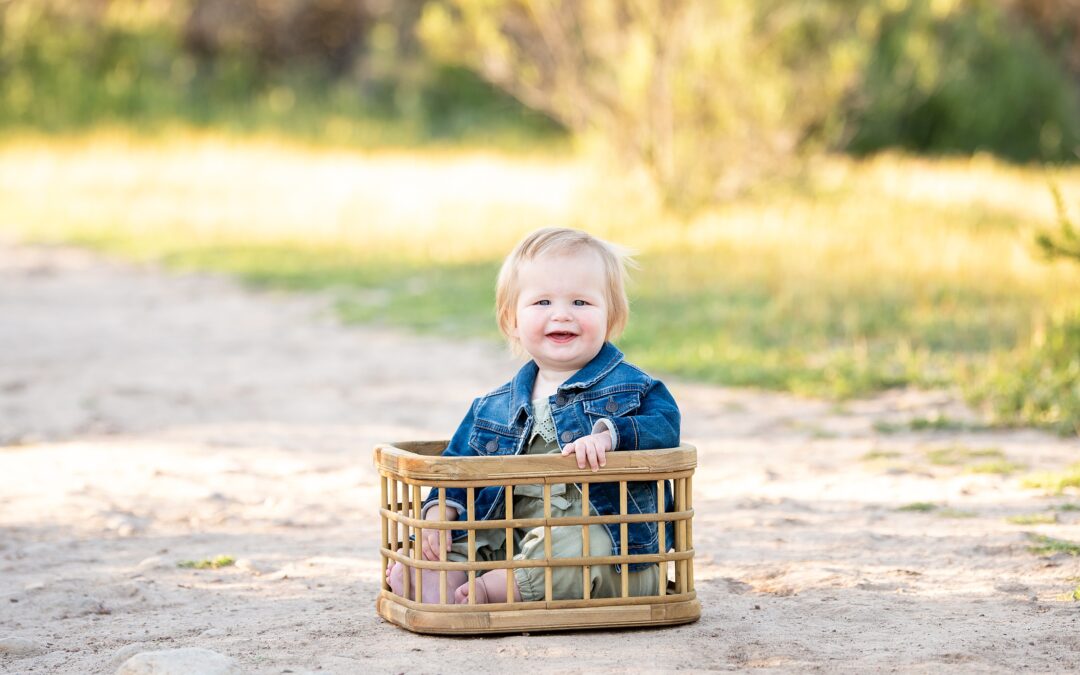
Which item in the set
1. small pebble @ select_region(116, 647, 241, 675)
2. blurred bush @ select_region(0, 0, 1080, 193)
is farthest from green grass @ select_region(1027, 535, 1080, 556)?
blurred bush @ select_region(0, 0, 1080, 193)

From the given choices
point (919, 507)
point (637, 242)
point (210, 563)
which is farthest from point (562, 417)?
point (637, 242)

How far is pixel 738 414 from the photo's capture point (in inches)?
251

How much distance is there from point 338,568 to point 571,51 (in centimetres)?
877

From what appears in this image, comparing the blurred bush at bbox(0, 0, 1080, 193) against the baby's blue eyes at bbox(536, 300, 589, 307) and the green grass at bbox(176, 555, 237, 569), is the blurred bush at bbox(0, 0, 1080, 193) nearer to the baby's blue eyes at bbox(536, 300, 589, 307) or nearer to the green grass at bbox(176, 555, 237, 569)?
the green grass at bbox(176, 555, 237, 569)

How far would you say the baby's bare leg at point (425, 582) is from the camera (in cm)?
342

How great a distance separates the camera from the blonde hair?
357 centimetres

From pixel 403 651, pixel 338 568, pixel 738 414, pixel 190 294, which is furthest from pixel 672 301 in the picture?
pixel 403 651

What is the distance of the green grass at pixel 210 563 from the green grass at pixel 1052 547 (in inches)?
92.1

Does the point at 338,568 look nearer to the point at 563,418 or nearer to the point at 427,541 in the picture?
the point at 427,541

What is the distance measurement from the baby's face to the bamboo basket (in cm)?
35

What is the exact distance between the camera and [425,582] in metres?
3.47

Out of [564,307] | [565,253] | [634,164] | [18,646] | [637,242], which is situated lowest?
[18,646]

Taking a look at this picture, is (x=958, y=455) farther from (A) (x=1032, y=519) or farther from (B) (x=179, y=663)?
(B) (x=179, y=663)

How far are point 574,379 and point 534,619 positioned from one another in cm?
61
